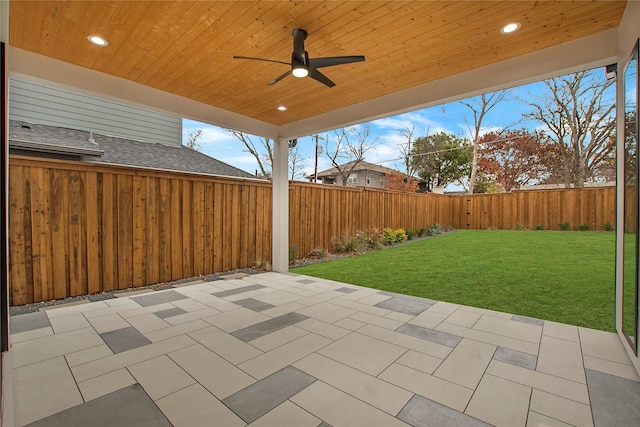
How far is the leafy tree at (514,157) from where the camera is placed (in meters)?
14.6

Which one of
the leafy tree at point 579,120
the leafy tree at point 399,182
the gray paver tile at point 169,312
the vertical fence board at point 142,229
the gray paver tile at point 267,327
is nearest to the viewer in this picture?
the gray paver tile at point 267,327

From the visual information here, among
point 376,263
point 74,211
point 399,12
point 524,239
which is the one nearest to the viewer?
point 399,12

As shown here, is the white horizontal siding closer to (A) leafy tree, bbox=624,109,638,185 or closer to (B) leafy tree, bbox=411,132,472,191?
(A) leafy tree, bbox=624,109,638,185

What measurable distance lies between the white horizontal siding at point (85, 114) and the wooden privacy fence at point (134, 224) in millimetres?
1893

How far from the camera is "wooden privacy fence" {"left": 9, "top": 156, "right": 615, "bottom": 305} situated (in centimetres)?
328

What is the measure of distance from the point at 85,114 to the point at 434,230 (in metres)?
11.2

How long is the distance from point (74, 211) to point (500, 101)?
1822 centimetres

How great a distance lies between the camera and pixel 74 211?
3.57 meters

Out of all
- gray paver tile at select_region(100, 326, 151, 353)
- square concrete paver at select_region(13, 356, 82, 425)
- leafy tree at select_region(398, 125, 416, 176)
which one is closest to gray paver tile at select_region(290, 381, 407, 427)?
square concrete paver at select_region(13, 356, 82, 425)

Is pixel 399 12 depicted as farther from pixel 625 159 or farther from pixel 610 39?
pixel 625 159

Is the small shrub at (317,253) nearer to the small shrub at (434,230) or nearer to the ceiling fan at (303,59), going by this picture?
the ceiling fan at (303,59)

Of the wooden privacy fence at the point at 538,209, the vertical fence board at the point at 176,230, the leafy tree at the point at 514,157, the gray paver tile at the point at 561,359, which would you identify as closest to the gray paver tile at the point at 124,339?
the vertical fence board at the point at 176,230

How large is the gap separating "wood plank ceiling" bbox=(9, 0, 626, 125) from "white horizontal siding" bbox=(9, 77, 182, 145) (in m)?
2.55

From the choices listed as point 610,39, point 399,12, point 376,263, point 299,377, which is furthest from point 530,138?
point 299,377
